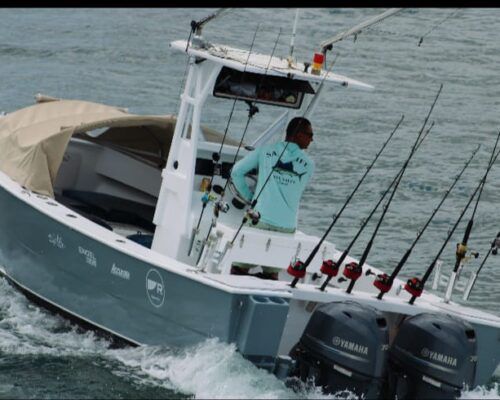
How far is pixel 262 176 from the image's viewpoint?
11.1 meters

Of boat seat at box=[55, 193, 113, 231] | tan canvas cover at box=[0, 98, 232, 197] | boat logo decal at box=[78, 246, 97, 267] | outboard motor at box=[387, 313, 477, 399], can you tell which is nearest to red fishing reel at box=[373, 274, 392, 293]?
outboard motor at box=[387, 313, 477, 399]

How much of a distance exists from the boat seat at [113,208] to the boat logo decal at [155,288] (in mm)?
2841

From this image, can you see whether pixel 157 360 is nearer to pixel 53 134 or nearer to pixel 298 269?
pixel 298 269

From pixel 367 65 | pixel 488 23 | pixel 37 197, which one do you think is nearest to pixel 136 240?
pixel 37 197

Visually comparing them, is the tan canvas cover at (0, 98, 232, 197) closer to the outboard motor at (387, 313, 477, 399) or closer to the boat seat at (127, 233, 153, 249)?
the boat seat at (127, 233, 153, 249)

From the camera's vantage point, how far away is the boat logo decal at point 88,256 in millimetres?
11383

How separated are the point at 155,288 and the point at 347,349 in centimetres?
157

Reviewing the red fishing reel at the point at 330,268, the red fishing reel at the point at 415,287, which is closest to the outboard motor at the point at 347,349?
the red fishing reel at the point at 330,268

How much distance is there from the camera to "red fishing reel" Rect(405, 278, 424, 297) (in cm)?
1065

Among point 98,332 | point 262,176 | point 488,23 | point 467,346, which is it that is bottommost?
point 98,332

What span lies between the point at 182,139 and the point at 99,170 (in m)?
2.69

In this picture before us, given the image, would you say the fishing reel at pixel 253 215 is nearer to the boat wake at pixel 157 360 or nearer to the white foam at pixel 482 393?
the boat wake at pixel 157 360

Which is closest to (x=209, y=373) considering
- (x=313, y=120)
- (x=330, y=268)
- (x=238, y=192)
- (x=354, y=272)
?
(x=330, y=268)

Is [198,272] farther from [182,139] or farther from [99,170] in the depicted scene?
[99,170]
